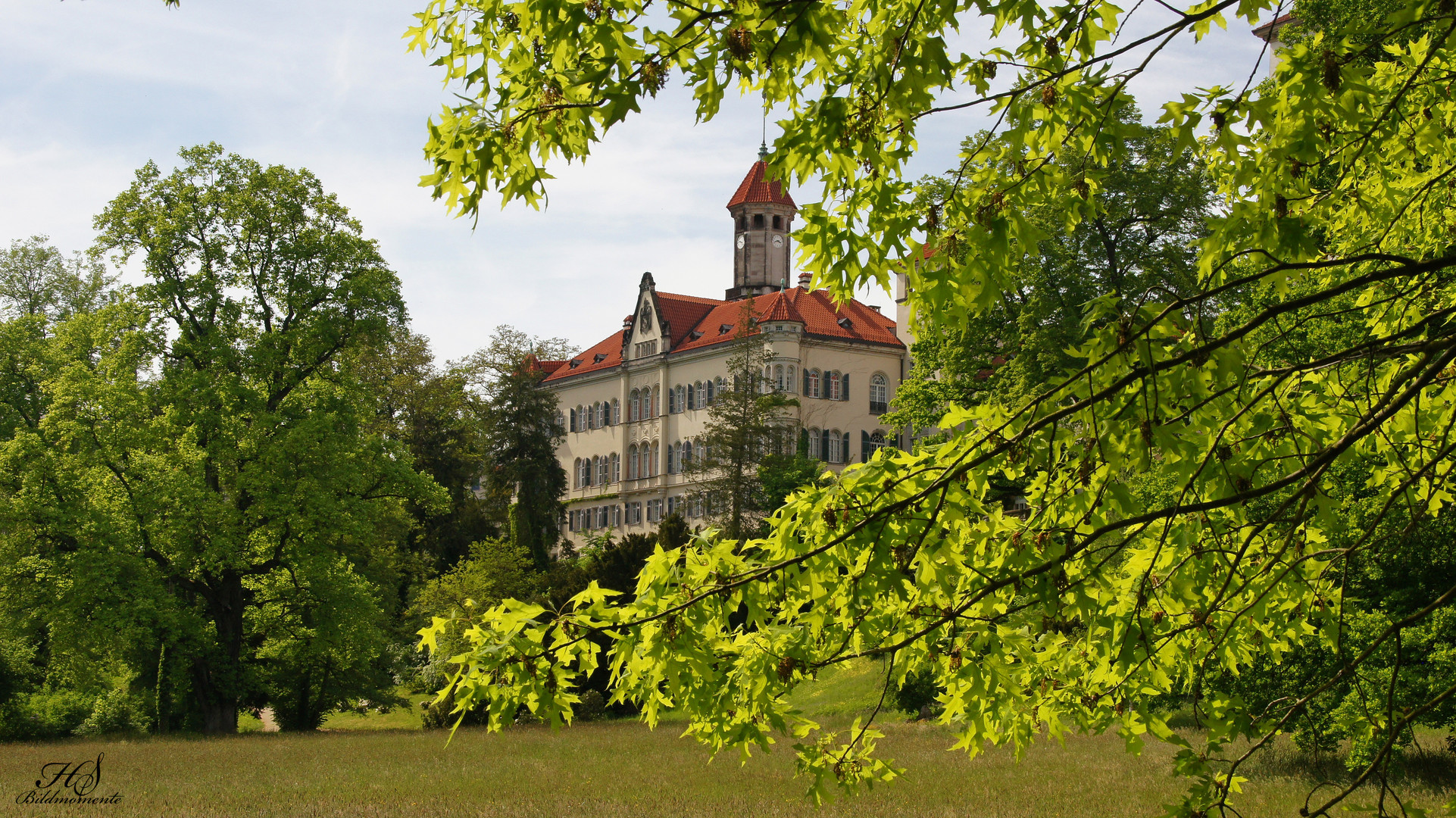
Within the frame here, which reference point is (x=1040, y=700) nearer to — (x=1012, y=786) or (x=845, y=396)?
(x=1012, y=786)

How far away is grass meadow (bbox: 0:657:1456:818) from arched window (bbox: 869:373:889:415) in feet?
142

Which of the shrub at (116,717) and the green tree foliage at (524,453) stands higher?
the green tree foliage at (524,453)

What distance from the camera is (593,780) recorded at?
68.3ft

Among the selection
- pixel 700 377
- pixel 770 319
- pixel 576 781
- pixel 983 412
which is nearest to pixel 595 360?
pixel 700 377

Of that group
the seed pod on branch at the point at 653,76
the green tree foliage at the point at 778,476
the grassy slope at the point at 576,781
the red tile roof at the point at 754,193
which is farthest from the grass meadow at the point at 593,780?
the red tile roof at the point at 754,193

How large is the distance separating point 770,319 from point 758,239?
780 cm

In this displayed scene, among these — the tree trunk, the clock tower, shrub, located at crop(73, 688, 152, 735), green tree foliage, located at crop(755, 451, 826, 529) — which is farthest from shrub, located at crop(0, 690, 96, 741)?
the clock tower

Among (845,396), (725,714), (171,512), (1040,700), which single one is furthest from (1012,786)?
(845,396)

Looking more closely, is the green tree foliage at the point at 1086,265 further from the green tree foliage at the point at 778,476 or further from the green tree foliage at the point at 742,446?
the green tree foliage at the point at 742,446

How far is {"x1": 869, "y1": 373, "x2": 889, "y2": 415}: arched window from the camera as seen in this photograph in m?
72.2

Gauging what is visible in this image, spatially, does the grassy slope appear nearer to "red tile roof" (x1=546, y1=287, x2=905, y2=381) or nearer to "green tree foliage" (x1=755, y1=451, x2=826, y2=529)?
"green tree foliage" (x1=755, y1=451, x2=826, y2=529)

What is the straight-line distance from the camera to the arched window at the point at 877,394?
72.2 metres

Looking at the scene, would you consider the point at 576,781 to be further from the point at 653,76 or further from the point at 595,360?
the point at 595,360

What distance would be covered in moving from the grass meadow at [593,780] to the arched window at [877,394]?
142ft
